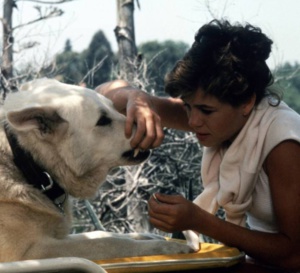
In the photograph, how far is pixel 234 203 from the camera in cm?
377

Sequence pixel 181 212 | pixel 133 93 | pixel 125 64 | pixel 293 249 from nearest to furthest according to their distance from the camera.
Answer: pixel 181 212
pixel 293 249
pixel 133 93
pixel 125 64

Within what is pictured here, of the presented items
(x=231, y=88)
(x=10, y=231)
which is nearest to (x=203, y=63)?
(x=231, y=88)

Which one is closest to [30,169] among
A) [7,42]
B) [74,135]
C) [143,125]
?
[74,135]

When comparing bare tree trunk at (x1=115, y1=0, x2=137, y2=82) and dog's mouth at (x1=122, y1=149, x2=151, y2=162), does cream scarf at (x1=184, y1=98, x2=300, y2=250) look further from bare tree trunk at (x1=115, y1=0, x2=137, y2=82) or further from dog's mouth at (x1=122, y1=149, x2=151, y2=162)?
bare tree trunk at (x1=115, y1=0, x2=137, y2=82)

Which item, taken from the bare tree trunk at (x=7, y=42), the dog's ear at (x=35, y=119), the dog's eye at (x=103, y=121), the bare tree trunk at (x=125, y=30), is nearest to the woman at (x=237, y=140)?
the dog's eye at (x=103, y=121)

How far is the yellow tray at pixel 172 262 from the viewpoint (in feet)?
10.1

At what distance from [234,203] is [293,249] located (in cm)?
36

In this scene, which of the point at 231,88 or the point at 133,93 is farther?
the point at 133,93

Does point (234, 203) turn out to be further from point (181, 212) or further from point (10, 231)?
point (10, 231)

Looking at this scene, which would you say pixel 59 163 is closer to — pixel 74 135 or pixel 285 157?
pixel 74 135

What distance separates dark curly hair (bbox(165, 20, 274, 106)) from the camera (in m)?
3.69

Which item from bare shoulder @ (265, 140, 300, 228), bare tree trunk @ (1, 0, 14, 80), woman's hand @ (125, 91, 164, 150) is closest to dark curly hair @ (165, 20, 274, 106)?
woman's hand @ (125, 91, 164, 150)

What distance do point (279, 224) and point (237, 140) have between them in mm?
432

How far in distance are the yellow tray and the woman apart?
0.67ft
